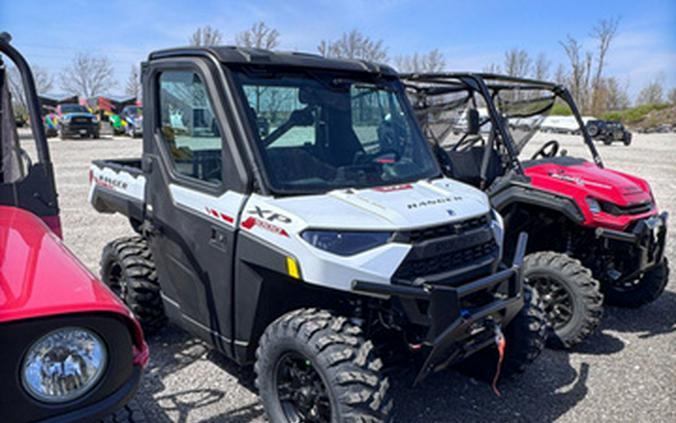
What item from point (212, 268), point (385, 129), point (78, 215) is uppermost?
point (385, 129)

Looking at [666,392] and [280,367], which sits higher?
[280,367]

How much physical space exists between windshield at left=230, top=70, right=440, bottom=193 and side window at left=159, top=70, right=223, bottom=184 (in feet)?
1.05

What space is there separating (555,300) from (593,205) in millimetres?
873

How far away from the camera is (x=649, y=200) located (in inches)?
197

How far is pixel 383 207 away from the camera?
294 cm

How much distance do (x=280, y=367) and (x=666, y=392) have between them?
2.82 m

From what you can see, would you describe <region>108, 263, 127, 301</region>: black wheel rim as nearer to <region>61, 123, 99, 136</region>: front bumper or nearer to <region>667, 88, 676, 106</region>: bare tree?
<region>61, 123, 99, 136</region>: front bumper

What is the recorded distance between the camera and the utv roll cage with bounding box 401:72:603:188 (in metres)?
5.20

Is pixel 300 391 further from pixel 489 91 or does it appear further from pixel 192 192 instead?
pixel 489 91

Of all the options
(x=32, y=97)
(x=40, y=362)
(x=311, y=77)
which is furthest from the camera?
(x=311, y=77)

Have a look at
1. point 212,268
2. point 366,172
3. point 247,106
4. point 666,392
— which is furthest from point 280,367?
point 666,392

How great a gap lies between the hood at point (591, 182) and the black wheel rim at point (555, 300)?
2.64ft

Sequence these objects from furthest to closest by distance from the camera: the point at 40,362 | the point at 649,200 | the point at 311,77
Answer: the point at 649,200
the point at 311,77
the point at 40,362

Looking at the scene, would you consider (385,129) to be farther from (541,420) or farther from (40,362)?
(40,362)
